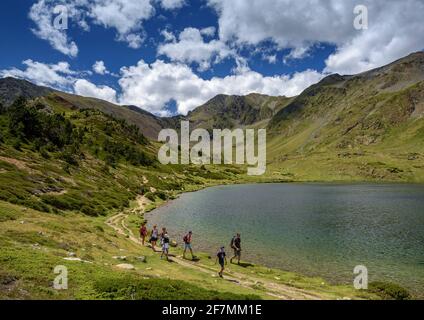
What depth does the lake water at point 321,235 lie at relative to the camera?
141 ft

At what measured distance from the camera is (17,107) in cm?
12625

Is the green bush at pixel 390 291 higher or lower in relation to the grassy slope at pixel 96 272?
lower

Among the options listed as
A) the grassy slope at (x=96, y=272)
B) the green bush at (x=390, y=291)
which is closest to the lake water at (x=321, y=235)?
the green bush at (x=390, y=291)

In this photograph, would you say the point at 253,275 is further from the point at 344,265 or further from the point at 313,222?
the point at 313,222

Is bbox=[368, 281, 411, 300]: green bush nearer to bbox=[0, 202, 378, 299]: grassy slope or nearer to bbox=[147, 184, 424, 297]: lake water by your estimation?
bbox=[0, 202, 378, 299]: grassy slope

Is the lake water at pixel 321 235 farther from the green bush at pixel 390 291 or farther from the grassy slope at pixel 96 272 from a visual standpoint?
the grassy slope at pixel 96 272

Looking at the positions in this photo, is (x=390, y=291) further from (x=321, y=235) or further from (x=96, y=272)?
(x=321, y=235)

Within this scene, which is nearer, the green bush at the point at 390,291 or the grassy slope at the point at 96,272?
the grassy slope at the point at 96,272

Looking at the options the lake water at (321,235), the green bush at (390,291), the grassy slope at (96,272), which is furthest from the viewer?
the lake water at (321,235)

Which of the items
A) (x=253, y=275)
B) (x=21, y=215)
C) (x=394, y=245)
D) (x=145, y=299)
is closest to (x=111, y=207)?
(x=21, y=215)

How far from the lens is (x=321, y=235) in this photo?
6116cm

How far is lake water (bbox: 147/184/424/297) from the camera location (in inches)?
1693

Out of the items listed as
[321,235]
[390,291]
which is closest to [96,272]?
[390,291]
